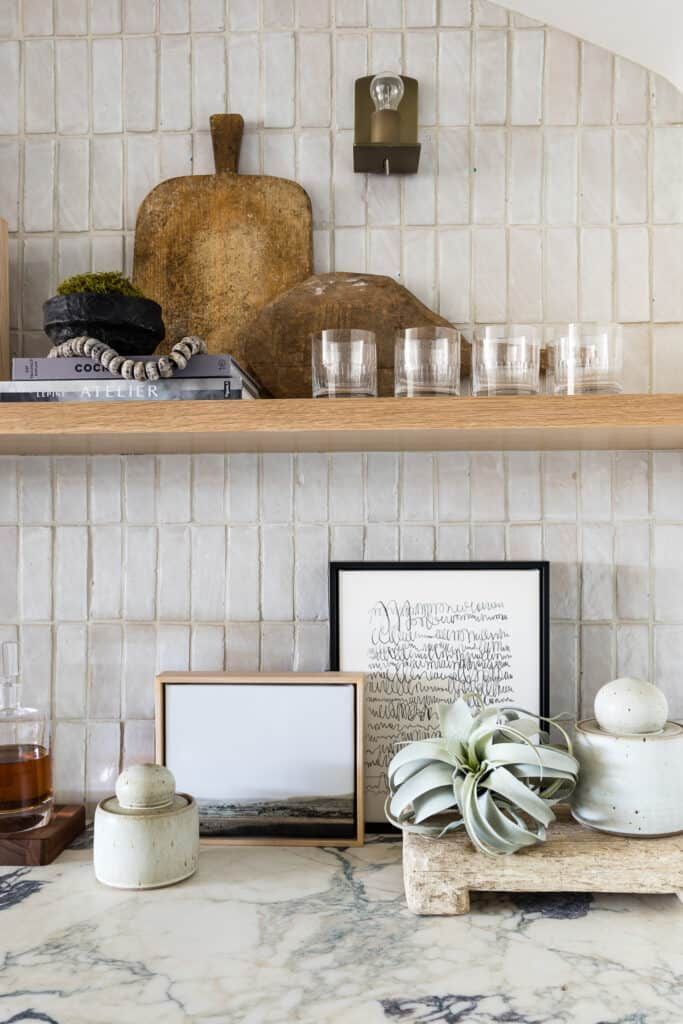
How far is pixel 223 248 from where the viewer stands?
48.7 inches

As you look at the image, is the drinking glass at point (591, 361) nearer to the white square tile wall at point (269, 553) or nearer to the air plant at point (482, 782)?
the white square tile wall at point (269, 553)

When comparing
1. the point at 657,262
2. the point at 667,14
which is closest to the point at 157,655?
the point at 657,262

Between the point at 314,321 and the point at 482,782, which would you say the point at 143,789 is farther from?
the point at 314,321

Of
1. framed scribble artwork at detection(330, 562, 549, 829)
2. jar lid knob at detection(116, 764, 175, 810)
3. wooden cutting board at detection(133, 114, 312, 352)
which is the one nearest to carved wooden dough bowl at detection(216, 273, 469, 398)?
wooden cutting board at detection(133, 114, 312, 352)

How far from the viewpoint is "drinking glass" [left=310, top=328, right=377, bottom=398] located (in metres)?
1.04

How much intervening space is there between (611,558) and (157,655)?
614 mm

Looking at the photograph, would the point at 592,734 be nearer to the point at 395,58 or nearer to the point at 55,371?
the point at 55,371

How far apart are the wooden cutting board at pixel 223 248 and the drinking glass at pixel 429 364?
10.1 inches

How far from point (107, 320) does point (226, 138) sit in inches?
13.2

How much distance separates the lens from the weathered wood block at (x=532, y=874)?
3.10ft

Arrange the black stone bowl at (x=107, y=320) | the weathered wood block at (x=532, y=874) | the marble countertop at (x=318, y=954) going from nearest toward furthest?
1. the marble countertop at (x=318, y=954)
2. the weathered wood block at (x=532, y=874)
3. the black stone bowl at (x=107, y=320)

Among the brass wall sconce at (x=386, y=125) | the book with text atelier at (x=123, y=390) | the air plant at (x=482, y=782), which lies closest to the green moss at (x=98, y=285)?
the book with text atelier at (x=123, y=390)

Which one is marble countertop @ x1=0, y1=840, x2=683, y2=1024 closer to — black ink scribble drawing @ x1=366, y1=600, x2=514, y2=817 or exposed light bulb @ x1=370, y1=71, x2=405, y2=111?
black ink scribble drawing @ x1=366, y1=600, x2=514, y2=817

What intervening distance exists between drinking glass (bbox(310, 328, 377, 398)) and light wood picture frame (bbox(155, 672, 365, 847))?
362 mm
